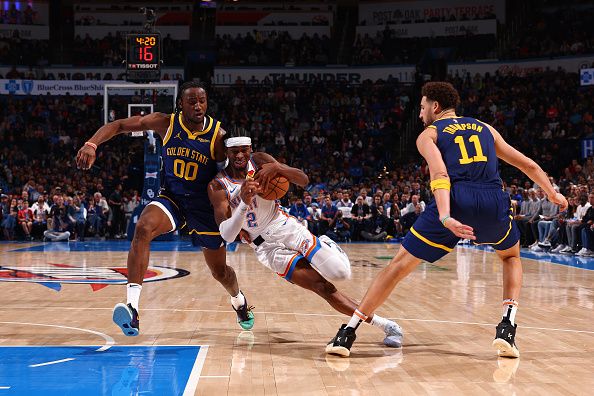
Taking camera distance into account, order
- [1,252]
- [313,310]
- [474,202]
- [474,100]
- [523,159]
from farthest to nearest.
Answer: [474,100]
[1,252]
[313,310]
[523,159]
[474,202]

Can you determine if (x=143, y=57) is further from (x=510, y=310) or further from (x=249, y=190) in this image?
(x=510, y=310)

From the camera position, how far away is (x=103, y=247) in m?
15.9

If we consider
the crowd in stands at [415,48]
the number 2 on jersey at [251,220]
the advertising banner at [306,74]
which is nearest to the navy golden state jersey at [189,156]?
the number 2 on jersey at [251,220]

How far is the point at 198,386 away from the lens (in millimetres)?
3920

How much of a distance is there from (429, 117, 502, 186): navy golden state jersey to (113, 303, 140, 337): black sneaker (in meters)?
2.42

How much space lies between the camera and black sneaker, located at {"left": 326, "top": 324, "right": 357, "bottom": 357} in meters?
4.73

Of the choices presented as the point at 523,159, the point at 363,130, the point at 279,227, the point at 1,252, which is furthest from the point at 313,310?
the point at 363,130

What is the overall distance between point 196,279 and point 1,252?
6.58m

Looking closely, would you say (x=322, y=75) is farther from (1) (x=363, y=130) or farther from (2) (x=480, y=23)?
(2) (x=480, y=23)

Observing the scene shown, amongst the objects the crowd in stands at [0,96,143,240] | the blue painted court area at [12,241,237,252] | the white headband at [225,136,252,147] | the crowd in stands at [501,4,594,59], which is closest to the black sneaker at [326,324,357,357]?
the white headband at [225,136,252,147]

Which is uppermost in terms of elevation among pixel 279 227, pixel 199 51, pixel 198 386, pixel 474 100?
pixel 199 51

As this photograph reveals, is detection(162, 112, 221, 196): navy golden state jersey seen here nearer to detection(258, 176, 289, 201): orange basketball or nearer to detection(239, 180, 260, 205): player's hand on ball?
detection(258, 176, 289, 201): orange basketball

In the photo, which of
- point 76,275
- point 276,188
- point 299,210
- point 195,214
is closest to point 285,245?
point 276,188

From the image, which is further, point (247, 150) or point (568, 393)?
point (247, 150)
